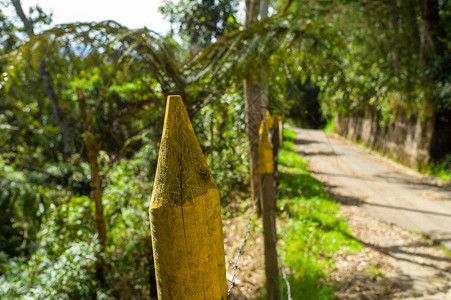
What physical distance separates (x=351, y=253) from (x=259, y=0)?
4559 mm

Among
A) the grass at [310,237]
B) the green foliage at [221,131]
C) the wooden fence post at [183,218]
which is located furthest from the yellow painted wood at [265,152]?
the grass at [310,237]

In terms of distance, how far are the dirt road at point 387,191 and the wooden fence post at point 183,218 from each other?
8.97ft

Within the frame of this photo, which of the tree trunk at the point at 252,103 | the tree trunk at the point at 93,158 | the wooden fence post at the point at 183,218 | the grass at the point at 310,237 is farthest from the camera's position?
the grass at the point at 310,237

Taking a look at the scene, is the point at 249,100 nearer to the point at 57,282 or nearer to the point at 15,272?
the point at 57,282

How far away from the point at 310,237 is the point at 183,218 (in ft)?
17.4

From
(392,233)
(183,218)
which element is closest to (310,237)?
(392,233)

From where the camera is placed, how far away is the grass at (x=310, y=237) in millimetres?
4355

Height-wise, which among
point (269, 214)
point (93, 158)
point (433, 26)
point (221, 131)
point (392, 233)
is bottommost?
point (392, 233)

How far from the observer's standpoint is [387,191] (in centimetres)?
828

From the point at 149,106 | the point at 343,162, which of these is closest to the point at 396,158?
the point at 343,162

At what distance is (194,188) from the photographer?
75 centimetres

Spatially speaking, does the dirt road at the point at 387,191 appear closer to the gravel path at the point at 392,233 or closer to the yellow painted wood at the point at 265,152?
the gravel path at the point at 392,233

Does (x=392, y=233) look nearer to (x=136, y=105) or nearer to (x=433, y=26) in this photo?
(x=136, y=105)

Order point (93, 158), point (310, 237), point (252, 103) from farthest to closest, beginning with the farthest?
1. point (310, 237)
2. point (252, 103)
3. point (93, 158)
